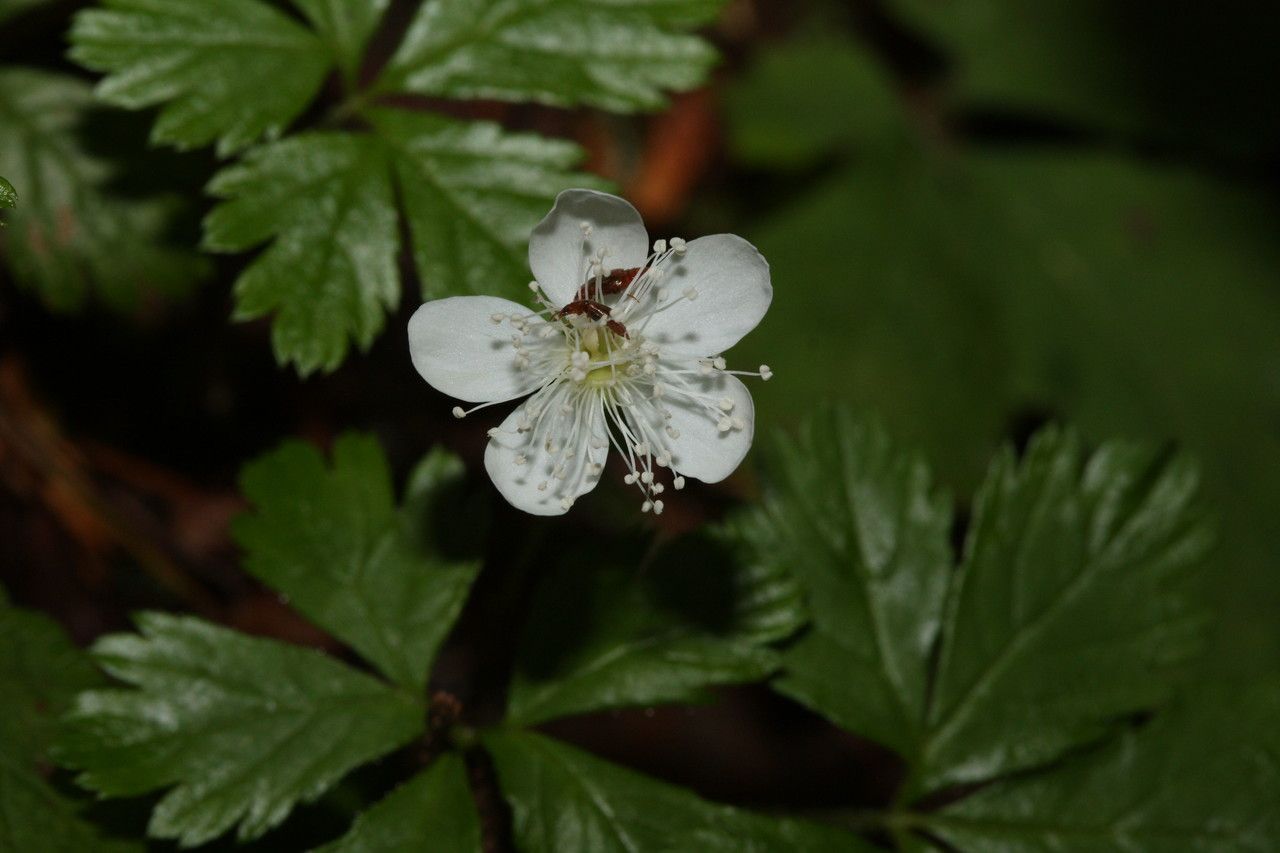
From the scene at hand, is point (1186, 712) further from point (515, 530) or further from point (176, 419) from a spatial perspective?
point (176, 419)

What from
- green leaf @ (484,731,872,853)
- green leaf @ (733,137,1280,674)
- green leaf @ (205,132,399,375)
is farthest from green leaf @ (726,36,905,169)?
green leaf @ (484,731,872,853)

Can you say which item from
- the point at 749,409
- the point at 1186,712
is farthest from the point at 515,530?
the point at 1186,712

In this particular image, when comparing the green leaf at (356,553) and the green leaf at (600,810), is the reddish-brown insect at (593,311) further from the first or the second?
the green leaf at (600,810)

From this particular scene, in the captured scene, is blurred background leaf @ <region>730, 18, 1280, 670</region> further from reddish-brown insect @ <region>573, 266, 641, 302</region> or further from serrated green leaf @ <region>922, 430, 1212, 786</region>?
reddish-brown insect @ <region>573, 266, 641, 302</region>

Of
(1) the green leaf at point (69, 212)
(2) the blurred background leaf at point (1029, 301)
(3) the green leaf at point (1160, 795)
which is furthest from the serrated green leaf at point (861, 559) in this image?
(1) the green leaf at point (69, 212)

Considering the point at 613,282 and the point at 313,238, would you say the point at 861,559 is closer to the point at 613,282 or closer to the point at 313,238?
the point at 613,282
